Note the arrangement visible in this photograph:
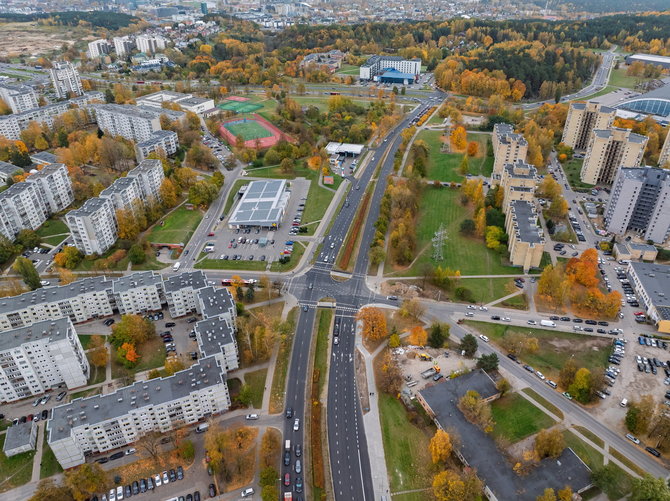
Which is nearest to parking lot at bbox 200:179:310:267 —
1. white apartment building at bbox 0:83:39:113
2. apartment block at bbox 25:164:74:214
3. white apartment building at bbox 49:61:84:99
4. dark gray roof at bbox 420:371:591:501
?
apartment block at bbox 25:164:74:214

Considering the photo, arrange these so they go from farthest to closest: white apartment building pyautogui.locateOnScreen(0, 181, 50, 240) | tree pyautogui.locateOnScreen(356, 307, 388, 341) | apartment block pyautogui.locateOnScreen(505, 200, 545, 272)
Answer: white apartment building pyautogui.locateOnScreen(0, 181, 50, 240) → apartment block pyautogui.locateOnScreen(505, 200, 545, 272) → tree pyautogui.locateOnScreen(356, 307, 388, 341)

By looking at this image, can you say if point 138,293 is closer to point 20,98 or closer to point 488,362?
point 488,362

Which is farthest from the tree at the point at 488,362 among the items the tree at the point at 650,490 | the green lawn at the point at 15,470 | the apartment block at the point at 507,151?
the apartment block at the point at 507,151

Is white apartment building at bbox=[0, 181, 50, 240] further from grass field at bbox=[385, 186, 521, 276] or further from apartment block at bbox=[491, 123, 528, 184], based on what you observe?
apartment block at bbox=[491, 123, 528, 184]


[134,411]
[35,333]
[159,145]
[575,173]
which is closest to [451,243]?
[575,173]

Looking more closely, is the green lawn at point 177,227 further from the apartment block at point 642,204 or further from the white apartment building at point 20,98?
the white apartment building at point 20,98

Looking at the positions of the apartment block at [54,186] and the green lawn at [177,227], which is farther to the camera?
the apartment block at [54,186]
